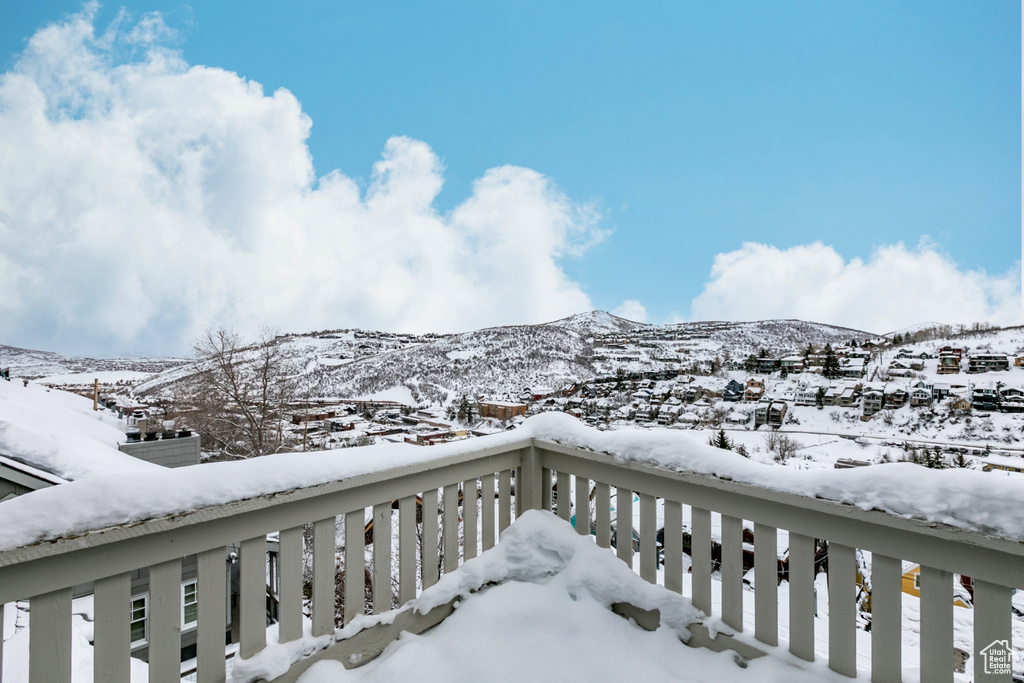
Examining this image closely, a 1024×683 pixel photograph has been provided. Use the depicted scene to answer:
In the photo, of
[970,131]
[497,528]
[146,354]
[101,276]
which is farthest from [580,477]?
[146,354]

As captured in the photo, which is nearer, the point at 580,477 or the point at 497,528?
the point at 580,477

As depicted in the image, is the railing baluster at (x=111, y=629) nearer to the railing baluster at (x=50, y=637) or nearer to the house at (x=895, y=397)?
the railing baluster at (x=50, y=637)

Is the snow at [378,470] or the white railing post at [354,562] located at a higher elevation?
the snow at [378,470]

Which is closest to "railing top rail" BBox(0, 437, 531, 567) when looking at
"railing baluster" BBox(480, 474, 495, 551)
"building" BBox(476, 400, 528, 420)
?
"railing baluster" BBox(480, 474, 495, 551)

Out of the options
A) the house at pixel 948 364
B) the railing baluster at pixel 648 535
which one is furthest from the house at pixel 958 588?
the house at pixel 948 364

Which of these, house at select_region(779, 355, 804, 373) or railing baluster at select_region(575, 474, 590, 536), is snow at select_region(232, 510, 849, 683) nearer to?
railing baluster at select_region(575, 474, 590, 536)

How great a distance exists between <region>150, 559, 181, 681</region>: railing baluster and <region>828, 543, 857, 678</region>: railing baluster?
57.3 inches

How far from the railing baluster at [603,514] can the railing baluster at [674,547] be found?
0.77 feet

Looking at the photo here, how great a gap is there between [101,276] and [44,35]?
139 inches

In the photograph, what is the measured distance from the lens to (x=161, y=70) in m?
7.30

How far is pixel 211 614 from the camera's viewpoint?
98cm

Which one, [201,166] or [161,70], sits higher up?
[161,70]

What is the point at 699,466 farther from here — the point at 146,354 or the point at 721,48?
the point at 146,354

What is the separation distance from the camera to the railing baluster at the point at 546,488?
1.76 metres
